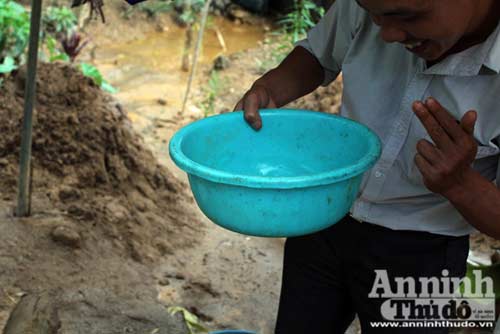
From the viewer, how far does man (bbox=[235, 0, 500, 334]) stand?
1.49 m

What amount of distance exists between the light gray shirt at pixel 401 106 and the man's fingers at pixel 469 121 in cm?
13

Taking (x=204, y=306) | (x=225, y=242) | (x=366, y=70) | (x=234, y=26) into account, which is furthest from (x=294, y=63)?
(x=234, y=26)

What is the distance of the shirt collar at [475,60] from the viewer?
5.01ft

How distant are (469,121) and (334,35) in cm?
59

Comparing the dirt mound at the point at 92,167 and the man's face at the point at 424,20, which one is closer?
the man's face at the point at 424,20

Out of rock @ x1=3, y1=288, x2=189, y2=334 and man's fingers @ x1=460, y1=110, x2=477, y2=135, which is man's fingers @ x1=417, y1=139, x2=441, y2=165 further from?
rock @ x1=3, y1=288, x2=189, y2=334

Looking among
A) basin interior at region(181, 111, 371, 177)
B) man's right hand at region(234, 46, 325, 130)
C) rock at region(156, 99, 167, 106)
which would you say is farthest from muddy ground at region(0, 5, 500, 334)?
rock at region(156, 99, 167, 106)

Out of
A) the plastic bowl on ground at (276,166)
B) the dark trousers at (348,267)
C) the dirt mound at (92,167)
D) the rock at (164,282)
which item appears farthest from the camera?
the dirt mound at (92,167)

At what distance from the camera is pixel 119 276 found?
3338 mm

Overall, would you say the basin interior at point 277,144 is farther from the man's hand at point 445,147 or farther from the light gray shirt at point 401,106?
the man's hand at point 445,147

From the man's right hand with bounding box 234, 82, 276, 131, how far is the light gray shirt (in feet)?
0.70

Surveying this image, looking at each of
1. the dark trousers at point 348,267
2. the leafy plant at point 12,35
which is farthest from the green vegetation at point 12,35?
the dark trousers at point 348,267

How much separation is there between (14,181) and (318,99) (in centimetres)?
247

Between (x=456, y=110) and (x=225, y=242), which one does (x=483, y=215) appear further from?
(x=225, y=242)
